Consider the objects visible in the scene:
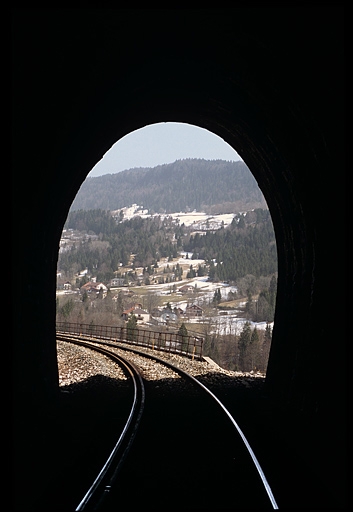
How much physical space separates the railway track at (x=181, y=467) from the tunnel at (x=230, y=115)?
93 centimetres

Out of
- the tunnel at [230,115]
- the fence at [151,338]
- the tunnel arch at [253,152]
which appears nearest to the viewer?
the tunnel at [230,115]

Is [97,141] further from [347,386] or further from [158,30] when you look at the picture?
[347,386]

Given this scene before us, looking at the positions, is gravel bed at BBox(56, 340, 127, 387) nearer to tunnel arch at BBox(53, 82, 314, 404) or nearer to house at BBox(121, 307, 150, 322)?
tunnel arch at BBox(53, 82, 314, 404)

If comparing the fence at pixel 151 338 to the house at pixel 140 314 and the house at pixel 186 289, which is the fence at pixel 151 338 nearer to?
the house at pixel 140 314

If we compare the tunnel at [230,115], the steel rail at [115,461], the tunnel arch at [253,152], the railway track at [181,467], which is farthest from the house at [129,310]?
the railway track at [181,467]

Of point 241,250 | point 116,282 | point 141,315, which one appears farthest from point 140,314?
point 241,250

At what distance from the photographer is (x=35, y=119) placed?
6652 millimetres

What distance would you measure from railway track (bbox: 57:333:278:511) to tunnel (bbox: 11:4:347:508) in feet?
3.05

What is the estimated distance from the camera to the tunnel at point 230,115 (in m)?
6.16

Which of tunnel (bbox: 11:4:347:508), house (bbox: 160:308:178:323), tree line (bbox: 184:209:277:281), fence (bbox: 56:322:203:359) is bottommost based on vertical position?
house (bbox: 160:308:178:323)

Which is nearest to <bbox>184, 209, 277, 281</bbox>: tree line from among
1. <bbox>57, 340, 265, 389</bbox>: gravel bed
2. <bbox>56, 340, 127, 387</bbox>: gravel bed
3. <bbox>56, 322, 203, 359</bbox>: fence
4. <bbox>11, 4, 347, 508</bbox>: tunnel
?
<bbox>56, 322, 203, 359</bbox>: fence

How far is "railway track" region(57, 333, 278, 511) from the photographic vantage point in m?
5.44

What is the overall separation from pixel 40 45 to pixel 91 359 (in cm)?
1181

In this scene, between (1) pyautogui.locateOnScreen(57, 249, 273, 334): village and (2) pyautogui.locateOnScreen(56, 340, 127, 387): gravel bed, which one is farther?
(1) pyautogui.locateOnScreen(57, 249, 273, 334): village
